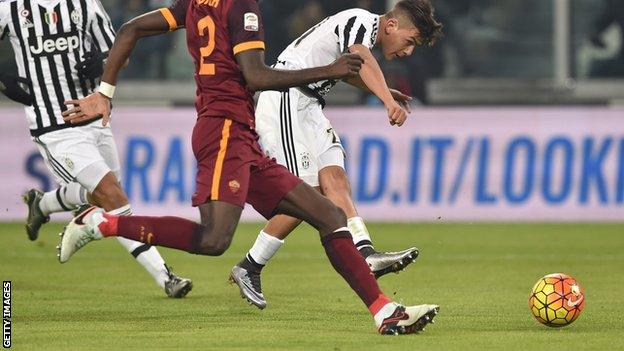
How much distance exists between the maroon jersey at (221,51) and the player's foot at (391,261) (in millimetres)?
1467

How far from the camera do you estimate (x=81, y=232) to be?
7566mm

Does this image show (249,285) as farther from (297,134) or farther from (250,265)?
(297,134)

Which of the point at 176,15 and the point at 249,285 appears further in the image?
the point at 249,285

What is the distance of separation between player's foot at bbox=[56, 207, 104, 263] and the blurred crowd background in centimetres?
1011

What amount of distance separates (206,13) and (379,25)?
1.65 metres

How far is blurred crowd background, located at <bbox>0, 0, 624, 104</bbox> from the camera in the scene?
58.6 ft

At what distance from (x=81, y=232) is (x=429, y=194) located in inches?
318

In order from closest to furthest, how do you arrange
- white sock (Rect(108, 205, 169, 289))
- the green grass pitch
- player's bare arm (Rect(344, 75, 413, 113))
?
the green grass pitch < player's bare arm (Rect(344, 75, 413, 113)) < white sock (Rect(108, 205, 169, 289))

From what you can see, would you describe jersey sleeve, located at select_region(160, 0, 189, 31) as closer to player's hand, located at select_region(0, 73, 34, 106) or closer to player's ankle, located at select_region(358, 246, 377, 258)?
player's ankle, located at select_region(358, 246, 377, 258)

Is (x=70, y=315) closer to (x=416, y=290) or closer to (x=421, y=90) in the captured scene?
(x=416, y=290)

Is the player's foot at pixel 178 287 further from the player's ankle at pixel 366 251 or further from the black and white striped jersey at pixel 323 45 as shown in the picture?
the black and white striped jersey at pixel 323 45

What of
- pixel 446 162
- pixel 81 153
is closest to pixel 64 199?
pixel 81 153

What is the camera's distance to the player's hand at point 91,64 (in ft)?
31.5

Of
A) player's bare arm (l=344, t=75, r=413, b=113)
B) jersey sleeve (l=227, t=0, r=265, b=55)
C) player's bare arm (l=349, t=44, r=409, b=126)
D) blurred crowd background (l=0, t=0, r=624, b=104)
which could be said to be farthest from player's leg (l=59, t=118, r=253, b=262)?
blurred crowd background (l=0, t=0, r=624, b=104)
